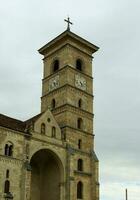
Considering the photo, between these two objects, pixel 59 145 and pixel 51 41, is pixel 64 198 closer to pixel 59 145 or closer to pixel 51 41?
pixel 59 145

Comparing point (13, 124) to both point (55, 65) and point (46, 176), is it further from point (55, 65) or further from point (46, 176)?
point (55, 65)

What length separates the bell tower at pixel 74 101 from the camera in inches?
2159

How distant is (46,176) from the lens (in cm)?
5578

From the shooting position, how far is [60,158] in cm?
5362

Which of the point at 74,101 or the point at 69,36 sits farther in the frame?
the point at 69,36

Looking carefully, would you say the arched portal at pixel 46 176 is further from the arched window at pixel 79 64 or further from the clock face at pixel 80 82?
the arched window at pixel 79 64

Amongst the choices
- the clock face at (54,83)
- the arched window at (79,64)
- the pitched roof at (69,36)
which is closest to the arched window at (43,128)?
the clock face at (54,83)

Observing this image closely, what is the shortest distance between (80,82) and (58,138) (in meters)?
11.2

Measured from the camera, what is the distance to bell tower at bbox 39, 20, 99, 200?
54.8 meters

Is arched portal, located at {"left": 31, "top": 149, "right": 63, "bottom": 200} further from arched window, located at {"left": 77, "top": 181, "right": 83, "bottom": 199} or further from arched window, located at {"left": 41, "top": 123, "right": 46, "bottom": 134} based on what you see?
arched window, located at {"left": 77, "top": 181, "right": 83, "bottom": 199}

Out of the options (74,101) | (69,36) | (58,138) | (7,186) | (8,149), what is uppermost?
(69,36)

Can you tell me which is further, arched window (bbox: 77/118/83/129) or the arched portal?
arched window (bbox: 77/118/83/129)

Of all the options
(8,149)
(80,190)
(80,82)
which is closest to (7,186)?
(8,149)

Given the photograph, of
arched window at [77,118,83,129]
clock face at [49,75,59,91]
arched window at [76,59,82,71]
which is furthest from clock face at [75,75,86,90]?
arched window at [77,118,83,129]
